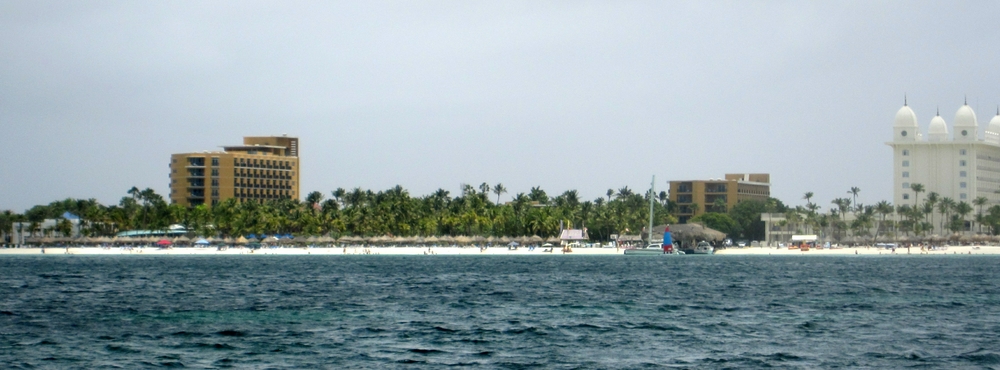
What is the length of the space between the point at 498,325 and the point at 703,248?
136m

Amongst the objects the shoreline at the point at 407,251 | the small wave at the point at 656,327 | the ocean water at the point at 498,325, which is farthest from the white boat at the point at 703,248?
the small wave at the point at 656,327

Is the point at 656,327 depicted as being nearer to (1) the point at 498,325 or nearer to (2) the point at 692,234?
(1) the point at 498,325

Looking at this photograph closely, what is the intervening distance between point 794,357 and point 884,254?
150 meters

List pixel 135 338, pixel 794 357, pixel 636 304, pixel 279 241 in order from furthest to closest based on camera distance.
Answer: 1. pixel 279 241
2. pixel 636 304
3. pixel 135 338
4. pixel 794 357

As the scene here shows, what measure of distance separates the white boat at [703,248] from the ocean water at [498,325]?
97.4 metres

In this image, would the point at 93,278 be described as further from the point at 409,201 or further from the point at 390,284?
the point at 409,201

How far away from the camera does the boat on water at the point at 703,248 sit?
175875 millimetres

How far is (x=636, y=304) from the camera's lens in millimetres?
57688

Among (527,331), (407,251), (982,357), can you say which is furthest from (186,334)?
(407,251)

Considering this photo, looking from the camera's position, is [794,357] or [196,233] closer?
[794,357]

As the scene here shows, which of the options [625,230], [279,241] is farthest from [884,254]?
[279,241]

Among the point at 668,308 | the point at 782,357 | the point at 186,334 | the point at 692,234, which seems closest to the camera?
the point at 782,357

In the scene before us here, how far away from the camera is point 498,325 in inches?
1794

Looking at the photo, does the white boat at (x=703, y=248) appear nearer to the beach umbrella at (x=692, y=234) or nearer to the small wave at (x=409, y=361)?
the beach umbrella at (x=692, y=234)
